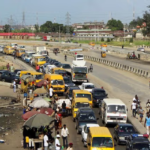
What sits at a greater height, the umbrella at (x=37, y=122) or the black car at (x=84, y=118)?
the umbrella at (x=37, y=122)

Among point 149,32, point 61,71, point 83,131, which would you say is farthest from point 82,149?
point 149,32

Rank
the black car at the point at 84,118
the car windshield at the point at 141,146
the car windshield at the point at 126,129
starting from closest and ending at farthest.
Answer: the car windshield at the point at 141,146, the car windshield at the point at 126,129, the black car at the point at 84,118

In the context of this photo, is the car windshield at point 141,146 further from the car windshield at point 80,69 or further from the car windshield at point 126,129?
the car windshield at point 80,69

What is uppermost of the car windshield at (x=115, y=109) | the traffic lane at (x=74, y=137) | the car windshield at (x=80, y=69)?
the car windshield at (x=80, y=69)

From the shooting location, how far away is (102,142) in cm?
1780

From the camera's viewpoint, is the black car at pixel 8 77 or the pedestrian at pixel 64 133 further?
the black car at pixel 8 77

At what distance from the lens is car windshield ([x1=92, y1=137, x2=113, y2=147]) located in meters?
17.8

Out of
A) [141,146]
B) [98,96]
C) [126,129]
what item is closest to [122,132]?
[126,129]

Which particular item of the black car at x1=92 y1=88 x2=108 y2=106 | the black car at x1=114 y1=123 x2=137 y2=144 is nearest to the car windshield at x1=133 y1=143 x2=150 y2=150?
the black car at x1=114 y1=123 x2=137 y2=144

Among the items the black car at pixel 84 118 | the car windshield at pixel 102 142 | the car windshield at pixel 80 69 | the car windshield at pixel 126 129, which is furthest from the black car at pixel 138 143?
the car windshield at pixel 80 69

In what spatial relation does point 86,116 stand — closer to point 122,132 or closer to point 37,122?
point 122,132

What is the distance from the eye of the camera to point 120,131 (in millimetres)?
20984

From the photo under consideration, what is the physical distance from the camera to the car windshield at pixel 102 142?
17750 mm

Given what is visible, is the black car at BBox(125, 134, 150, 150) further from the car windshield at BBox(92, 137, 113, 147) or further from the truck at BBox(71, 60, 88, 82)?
the truck at BBox(71, 60, 88, 82)
